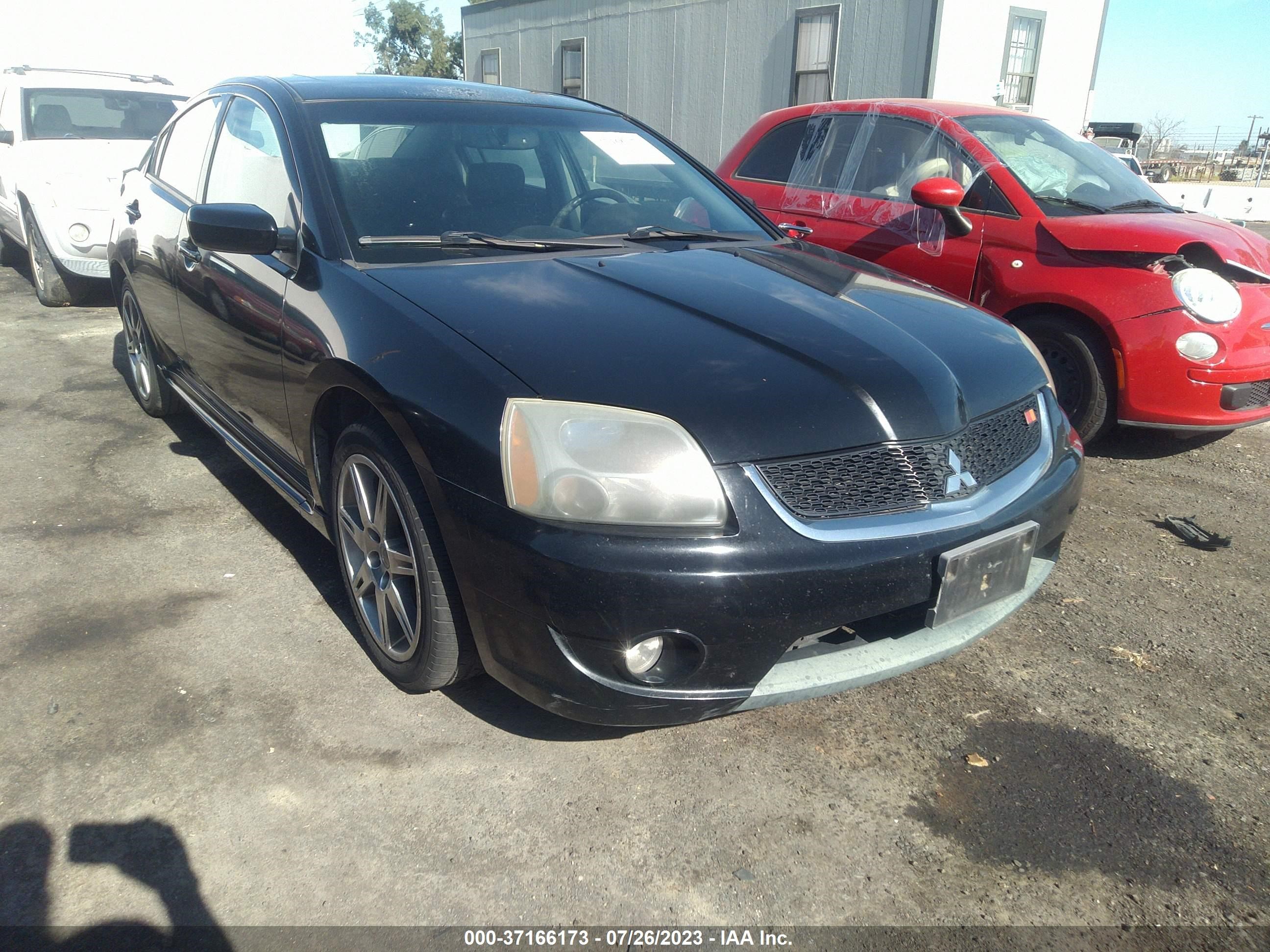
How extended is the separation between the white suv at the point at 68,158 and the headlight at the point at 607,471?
5.46 m

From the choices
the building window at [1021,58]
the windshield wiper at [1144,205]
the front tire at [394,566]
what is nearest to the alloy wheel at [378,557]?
the front tire at [394,566]

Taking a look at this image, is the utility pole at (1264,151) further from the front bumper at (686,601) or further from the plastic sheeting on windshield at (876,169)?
the front bumper at (686,601)

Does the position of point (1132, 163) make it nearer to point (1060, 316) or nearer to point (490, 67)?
point (1060, 316)

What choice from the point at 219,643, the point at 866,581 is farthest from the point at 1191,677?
the point at 219,643

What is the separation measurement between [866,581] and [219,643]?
76.8 inches

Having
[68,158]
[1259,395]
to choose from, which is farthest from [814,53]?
[1259,395]

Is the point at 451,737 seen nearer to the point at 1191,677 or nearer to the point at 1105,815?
the point at 1105,815

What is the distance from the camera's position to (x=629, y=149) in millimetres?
3668

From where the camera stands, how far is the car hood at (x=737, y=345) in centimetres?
207

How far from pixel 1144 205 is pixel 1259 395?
47.0 inches

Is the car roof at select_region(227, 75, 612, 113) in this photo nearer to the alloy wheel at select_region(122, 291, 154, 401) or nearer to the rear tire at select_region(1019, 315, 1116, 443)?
the alloy wheel at select_region(122, 291, 154, 401)

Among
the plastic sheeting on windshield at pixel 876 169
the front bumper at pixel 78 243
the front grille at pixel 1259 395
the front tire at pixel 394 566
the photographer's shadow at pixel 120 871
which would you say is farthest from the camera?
the front bumper at pixel 78 243

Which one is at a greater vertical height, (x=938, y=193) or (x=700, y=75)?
(x=700, y=75)

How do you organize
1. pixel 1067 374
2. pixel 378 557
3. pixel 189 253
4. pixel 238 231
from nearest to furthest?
pixel 378 557 < pixel 238 231 < pixel 189 253 < pixel 1067 374
